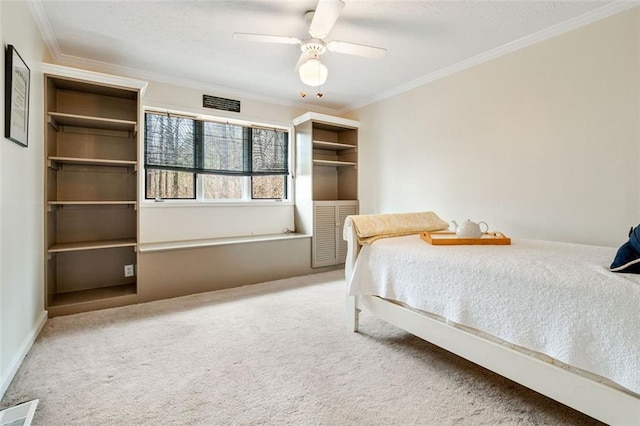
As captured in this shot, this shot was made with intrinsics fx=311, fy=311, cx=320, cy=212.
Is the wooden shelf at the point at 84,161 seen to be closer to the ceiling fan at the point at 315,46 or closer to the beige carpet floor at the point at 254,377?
the beige carpet floor at the point at 254,377

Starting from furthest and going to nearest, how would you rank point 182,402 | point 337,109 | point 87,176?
point 337,109, point 87,176, point 182,402

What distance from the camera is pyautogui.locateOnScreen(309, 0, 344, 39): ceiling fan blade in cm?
184

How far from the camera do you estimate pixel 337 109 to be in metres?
4.83

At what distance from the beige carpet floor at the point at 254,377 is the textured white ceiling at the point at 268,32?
237 cm

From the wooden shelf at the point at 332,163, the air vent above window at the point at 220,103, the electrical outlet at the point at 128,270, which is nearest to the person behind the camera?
the electrical outlet at the point at 128,270

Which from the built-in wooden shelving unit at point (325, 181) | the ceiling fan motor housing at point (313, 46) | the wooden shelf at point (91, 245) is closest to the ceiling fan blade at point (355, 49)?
the ceiling fan motor housing at point (313, 46)

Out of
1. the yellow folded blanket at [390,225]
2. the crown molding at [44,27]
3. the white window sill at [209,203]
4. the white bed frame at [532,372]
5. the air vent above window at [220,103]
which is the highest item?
the crown molding at [44,27]

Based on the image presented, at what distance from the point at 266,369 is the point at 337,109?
3.97 metres

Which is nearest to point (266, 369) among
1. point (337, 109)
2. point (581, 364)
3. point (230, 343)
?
point (230, 343)

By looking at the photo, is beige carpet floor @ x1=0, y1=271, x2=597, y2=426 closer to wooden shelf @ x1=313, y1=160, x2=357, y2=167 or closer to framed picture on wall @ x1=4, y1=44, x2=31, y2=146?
framed picture on wall @ x1=4, y1=44, x2=31, y2=146

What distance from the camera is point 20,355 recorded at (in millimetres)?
1880

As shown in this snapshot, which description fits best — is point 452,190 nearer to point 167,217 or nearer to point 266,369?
point 266,369

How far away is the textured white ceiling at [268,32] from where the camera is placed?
2236 mm

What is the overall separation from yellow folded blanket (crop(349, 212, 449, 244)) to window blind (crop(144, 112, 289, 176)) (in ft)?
7.38
